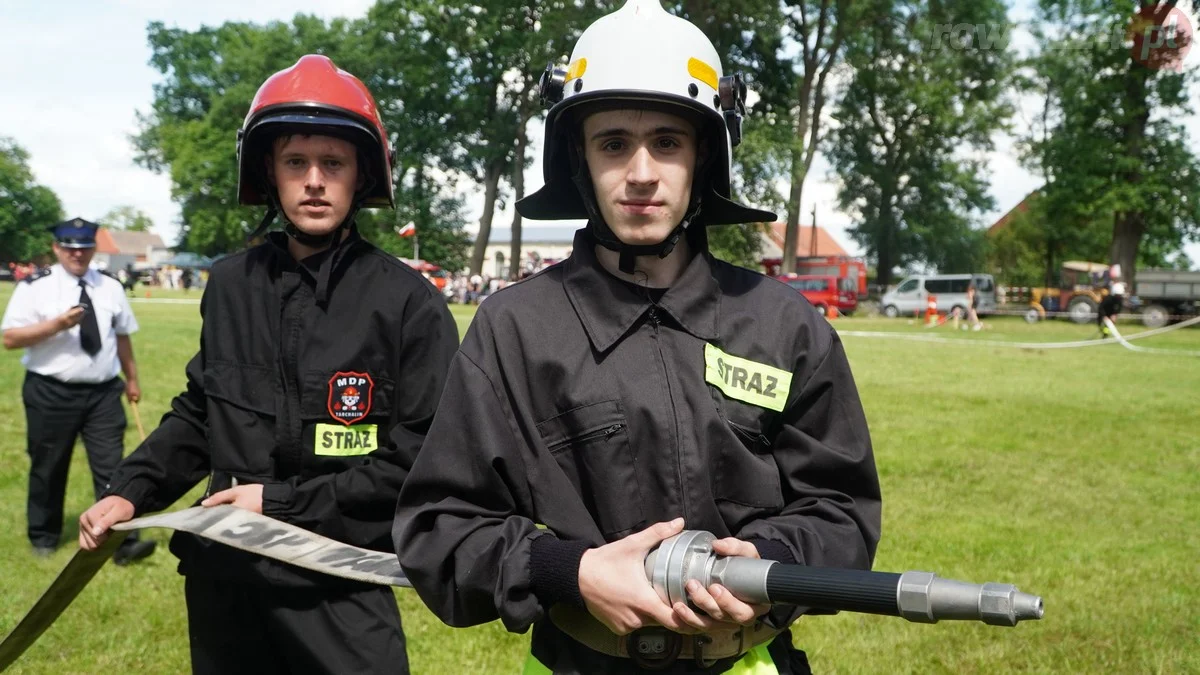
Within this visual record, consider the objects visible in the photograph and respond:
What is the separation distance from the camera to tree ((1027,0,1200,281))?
43497 millimetres

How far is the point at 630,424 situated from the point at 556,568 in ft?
1.04

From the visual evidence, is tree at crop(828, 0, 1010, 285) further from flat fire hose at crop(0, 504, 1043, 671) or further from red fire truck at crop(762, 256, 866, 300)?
flat fire hose at crop(0, 504, 1043, 671)

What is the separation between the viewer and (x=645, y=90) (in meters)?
2.10

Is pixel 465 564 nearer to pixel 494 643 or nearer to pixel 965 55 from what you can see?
pixel 494 643

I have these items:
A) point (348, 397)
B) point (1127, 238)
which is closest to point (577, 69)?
point (348, 397)

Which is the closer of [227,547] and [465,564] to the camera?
[465,564]

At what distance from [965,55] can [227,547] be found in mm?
54274

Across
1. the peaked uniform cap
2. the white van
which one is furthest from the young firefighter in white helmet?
the white van

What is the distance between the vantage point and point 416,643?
566 cm

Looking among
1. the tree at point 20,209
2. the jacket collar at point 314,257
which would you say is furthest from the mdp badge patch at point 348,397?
the tree at point 20,209

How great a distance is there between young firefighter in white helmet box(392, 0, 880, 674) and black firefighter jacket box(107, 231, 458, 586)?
0.81 metres

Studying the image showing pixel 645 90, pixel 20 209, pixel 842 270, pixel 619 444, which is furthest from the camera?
pixel 20 209

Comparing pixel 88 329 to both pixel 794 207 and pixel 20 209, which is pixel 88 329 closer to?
pixel 794 207

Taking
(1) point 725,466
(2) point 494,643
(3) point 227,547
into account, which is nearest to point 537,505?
(1) point 725,466
